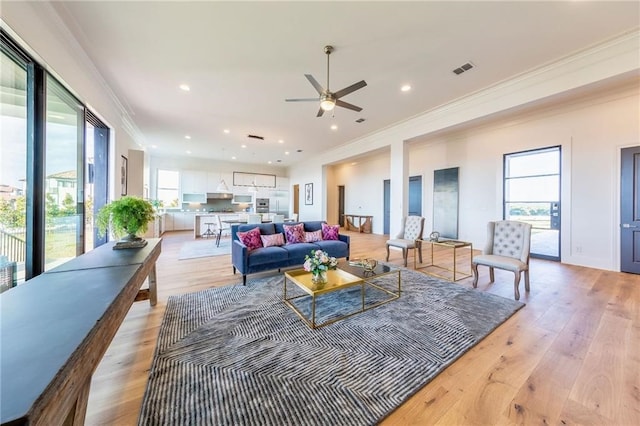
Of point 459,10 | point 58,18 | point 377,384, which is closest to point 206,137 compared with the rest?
point 58,18

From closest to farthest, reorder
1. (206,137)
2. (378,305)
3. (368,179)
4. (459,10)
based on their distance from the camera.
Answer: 1. (459,10)
2. (378,305)
3. (206,137)
4. (368,179)

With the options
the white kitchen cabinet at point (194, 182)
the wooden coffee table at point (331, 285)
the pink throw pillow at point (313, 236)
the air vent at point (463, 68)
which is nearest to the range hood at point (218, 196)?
the white kitchen cabinet at point (194, 182)

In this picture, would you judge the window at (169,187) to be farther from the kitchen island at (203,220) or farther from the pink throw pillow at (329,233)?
the pink throw pillow at (329,233)

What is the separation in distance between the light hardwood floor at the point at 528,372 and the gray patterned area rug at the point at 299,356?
100 millimetres

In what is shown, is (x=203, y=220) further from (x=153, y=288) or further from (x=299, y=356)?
(x=299, y=356)

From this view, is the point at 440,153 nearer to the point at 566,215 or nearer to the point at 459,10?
the point at 566,215

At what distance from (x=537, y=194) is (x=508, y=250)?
265 centimetres

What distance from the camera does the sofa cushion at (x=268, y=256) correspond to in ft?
11.2

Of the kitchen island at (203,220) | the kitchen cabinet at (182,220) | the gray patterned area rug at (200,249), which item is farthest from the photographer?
the kitchen cabinet at (182,220)

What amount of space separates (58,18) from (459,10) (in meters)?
4.02

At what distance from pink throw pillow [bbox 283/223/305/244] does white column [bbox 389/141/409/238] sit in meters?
2.58

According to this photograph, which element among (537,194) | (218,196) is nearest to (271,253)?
(537,194)

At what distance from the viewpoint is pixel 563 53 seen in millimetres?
3029

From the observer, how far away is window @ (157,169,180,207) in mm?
9055
